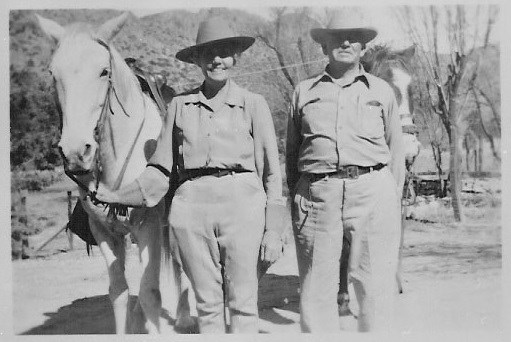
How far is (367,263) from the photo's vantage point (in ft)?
11.8

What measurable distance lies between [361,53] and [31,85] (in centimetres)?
214

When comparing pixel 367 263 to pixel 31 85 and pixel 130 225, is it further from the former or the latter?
pixel 31 85

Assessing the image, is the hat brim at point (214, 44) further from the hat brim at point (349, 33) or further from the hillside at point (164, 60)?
the hat brim at point (349, 33)

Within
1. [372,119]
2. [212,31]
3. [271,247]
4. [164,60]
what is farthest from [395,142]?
[164,60]

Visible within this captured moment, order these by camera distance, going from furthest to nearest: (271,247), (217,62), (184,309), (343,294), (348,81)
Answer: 1. (184,309)
2. (343,294)
3. (348,81)
4. (217,62)
5. (271,247)

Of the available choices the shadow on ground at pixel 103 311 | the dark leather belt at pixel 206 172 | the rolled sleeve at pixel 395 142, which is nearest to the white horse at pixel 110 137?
the shadow on ground at pixel 103 311

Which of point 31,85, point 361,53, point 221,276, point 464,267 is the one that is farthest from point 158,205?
point 464,267

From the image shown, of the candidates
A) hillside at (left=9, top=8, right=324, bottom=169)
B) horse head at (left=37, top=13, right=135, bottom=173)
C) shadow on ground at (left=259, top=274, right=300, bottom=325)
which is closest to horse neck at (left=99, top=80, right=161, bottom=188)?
horse head at (left=37, top=13, right=135, bottom=173)

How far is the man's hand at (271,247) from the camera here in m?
3.46

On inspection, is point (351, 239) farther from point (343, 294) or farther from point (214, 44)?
point (214, 44)

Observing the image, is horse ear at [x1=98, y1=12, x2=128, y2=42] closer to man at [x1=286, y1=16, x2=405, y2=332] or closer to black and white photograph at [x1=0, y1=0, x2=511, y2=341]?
black and white photograph at [x1=0, y1=0, x2=511, y2=341]

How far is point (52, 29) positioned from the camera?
3715 millimetres

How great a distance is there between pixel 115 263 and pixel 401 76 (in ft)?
7.14

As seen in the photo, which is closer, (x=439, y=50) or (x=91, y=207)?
(x=91, y=207)
